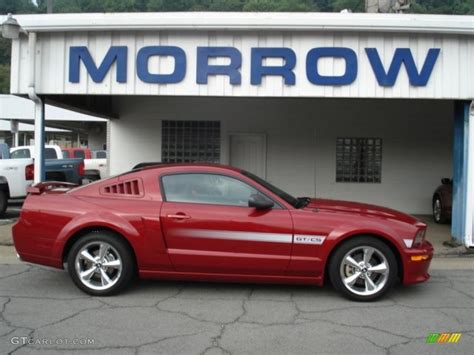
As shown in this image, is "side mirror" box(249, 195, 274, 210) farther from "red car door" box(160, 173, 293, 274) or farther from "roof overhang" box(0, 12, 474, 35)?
"roof overhang" box(0, 12, 474, 35)

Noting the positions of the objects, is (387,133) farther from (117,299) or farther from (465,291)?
(117,299)

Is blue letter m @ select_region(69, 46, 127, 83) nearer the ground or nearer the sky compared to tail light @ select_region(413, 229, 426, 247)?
nearer the sky

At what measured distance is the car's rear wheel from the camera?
11.3 m

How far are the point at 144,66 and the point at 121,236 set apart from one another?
151 inches

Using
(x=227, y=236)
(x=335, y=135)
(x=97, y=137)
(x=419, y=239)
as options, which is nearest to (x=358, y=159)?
(x=335, y=135)

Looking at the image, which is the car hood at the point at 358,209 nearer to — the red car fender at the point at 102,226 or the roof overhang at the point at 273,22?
the red car fender at the point at 102,226

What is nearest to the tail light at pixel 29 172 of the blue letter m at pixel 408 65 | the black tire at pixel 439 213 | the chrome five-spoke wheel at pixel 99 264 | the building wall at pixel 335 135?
the building wall at pixel 335 135

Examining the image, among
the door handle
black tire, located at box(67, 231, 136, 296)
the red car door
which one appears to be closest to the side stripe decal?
the red car door

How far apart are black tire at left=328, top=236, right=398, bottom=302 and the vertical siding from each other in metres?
3.61

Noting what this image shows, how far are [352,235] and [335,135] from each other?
26.7ft

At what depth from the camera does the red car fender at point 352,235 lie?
17.3 ft

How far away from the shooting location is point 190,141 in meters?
13.3

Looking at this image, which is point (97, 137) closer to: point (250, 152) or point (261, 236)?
point (250, 152)

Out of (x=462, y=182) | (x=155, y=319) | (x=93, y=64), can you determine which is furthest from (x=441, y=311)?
(x=93, y=64)
